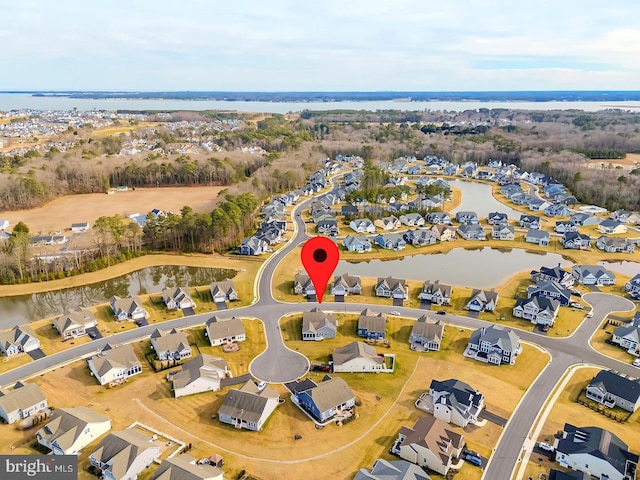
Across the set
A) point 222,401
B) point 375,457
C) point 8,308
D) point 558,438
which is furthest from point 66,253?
point 558,438

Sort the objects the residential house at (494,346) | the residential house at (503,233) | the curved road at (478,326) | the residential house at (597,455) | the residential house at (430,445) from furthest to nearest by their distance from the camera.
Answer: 1. the residential house at (503,233)
2. the residential house at (494,346)
3. the curved road at (478,326)
4. the residential house at (430,445)
5. the residential house at (597,455)

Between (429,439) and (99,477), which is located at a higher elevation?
(429,439)

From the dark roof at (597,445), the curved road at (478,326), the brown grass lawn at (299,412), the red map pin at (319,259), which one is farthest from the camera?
the red map pin at (319,259)

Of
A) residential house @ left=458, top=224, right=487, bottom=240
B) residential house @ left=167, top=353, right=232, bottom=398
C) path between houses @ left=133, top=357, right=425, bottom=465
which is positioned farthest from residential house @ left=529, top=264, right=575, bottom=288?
residential house @ left=167, top=353, right=232, bottom=398

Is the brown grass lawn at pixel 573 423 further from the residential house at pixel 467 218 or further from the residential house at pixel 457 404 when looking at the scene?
the residential house at pixel 467 218

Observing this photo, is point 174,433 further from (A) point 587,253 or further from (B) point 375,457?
(A) point 587,253

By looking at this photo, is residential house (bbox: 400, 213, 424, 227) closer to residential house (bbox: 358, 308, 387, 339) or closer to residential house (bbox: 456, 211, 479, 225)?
residential house (bbox: 456, 211, 479, 225)

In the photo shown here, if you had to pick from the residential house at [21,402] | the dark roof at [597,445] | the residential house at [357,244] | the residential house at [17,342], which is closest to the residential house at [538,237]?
the residential house at [357,244]
